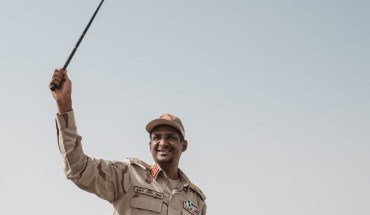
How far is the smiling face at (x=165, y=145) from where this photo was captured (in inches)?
204

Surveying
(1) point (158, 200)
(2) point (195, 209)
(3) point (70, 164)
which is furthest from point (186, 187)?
(3) point (70, 164)

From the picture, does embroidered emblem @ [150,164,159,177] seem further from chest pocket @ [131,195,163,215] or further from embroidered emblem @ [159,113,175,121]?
embroidered emblem @ [159,113,175,121]

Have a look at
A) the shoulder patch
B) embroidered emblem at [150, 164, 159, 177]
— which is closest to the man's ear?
the shoulder patch

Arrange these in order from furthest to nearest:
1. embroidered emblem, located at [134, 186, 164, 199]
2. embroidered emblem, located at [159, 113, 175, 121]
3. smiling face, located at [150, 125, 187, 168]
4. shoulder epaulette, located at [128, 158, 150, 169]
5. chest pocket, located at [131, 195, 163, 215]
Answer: embroidered emblem, located at [159, 113, 175, 121] < smiling face, located at [150, 125, 187, 168] < shoulder epaulette, located at [128, 158, 150, 169] < embroidered emblem, located at [134, 186, 164, 199] < chest pocket, located at [131, 195, 163, 215]

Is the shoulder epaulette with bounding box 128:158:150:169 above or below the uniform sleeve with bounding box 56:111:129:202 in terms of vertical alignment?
above

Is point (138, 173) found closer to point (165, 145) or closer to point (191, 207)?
point (165, 145)

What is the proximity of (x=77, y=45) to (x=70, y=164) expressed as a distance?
1.16 metres

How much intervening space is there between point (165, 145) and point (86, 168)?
1.24 m

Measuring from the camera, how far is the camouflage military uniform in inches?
159

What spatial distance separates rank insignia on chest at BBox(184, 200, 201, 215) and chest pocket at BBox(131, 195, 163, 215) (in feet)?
1.50

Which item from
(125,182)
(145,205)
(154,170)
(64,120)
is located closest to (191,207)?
(154,170)

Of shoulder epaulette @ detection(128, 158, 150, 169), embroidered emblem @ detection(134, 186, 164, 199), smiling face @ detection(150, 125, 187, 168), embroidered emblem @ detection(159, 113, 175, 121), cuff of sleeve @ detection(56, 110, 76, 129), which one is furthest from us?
embroidered emblem @ detection(159, 113, 175, 121)

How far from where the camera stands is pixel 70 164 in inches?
159

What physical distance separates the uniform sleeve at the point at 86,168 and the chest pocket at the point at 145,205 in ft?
0.55
